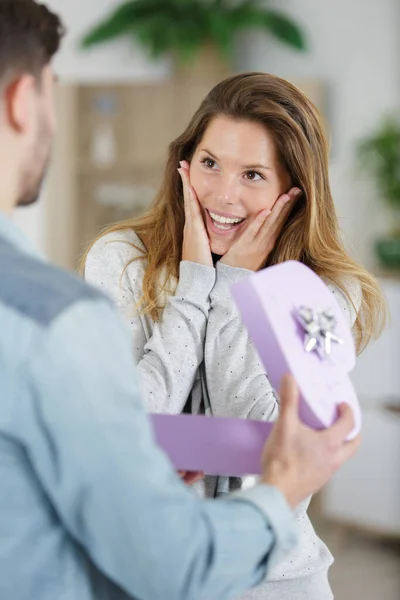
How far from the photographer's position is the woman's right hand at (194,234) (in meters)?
1.58

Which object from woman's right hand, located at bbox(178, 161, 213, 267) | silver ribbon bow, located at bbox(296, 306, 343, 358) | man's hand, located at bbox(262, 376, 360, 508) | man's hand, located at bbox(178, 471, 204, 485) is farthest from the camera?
woman's right hand, located at bbox(178, 161, 213, 267)

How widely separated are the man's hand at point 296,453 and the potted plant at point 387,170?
135 inches

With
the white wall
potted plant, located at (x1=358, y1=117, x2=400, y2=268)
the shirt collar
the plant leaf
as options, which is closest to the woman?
the shirt collar

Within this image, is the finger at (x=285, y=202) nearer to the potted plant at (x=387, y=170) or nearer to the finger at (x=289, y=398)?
the finger at (x=289, y=398)

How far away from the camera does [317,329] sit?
1.03m

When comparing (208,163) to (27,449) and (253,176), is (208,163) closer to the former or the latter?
(253,176)

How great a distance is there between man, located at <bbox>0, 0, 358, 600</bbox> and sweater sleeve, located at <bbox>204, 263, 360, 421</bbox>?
562 mm

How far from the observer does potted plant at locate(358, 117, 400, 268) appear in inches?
170

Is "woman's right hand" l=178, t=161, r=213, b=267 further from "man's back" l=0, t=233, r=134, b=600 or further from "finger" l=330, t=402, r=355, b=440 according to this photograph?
"man's back" l=0, t=233, r=134, b=600

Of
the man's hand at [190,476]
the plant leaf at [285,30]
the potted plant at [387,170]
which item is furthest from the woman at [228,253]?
the plant leaf at [285,30]

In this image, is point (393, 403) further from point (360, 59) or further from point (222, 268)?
point (222, 268)

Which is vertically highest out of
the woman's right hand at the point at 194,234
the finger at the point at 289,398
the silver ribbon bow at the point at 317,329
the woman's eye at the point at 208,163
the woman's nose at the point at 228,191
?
the silver ribbon bow at the point at 317,329

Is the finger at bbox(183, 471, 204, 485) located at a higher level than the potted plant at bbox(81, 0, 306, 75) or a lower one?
higher

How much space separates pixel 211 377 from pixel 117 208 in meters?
4.10
